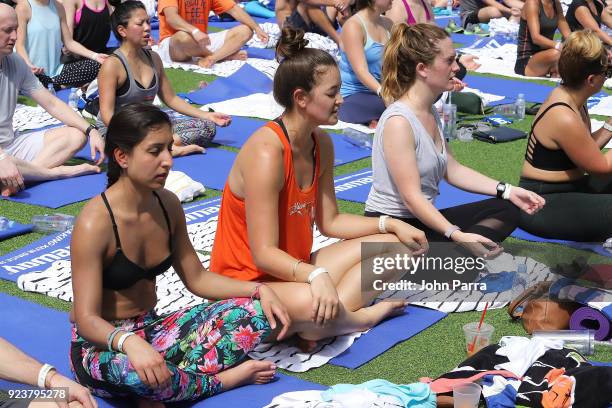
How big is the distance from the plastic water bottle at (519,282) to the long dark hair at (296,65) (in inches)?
59.5

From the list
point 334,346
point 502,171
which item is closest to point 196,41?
point 502,171

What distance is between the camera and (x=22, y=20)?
9.34m

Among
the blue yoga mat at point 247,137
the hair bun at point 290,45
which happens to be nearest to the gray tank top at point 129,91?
the blue yoga mat at point 247,137

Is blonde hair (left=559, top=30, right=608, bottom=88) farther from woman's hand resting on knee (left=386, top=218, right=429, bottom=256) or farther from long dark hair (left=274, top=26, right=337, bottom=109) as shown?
long dark hair (left=274, top=26, right=337, bottom=109)

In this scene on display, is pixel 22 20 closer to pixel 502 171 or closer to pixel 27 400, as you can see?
pixel 502 171

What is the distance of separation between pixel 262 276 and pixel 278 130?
0.65 meters

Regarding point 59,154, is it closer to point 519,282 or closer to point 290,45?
point 290,45

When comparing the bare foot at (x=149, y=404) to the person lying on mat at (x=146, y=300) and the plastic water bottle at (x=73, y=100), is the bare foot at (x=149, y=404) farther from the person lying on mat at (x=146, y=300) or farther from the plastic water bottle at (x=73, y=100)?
the plastic water bottle at (x=73, y=100)

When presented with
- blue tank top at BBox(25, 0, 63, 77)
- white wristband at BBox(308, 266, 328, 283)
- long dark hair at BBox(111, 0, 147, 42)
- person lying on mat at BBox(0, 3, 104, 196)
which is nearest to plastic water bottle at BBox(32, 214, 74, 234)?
person lying on mat at BBox(0, 3, 104, 196)

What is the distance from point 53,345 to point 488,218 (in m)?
2.31

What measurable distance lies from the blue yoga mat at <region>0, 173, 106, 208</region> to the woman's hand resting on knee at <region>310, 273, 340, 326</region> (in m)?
2.91

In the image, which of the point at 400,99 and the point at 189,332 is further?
the point at 400,99

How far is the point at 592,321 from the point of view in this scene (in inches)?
169

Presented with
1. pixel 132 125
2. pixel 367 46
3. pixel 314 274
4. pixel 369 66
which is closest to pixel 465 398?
pixel 314 274
